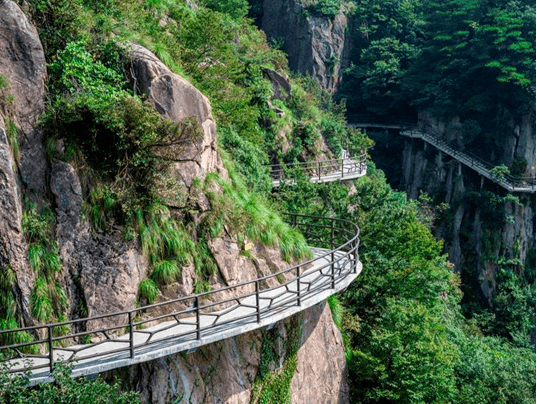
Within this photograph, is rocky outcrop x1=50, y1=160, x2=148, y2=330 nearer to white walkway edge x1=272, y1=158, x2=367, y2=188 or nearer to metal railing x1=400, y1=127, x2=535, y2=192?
white walkway edge x1=272, y1=158, x2=367, y2=188

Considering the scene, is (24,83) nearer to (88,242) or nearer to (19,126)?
(19,126)

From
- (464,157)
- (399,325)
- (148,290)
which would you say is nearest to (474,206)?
(464,157)

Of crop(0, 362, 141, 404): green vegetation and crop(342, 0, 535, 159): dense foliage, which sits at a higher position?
crop(342, 0, 535, 159): dense foliage

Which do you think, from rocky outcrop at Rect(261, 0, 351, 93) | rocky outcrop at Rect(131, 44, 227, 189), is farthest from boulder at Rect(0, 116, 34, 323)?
rocky outcrop at Rect(261, 0, 351, 93)

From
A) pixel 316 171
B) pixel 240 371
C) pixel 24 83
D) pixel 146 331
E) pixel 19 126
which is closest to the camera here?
pixel 146 331

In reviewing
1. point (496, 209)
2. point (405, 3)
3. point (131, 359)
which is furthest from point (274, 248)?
point (405, 3)

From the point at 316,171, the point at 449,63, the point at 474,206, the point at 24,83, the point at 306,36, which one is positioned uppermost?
the point at 306,36
